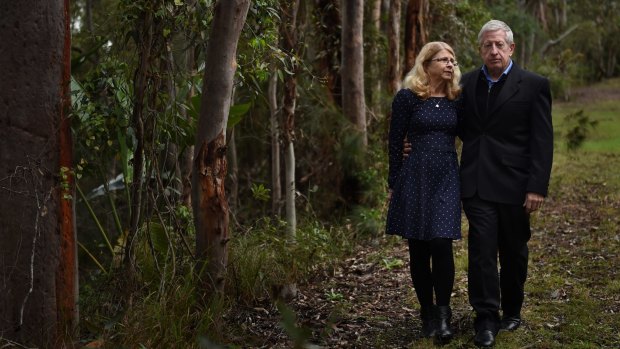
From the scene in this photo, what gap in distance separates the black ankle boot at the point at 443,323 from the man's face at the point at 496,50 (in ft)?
5.46

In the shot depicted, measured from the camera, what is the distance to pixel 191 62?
28.3ft

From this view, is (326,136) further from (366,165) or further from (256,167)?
(256,167)

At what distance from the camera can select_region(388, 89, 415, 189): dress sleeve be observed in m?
5.61

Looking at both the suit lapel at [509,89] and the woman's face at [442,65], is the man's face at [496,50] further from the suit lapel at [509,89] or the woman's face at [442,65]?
the woman's face at [442,65]

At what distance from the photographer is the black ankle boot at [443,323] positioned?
5469mm

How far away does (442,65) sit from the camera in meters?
5.48

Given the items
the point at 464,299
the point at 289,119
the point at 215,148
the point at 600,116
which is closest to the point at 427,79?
the point at 215,148

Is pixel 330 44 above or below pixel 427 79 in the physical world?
above

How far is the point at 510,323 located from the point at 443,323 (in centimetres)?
64

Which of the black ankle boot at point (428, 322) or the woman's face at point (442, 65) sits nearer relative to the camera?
the woman's face at point (442, 65)

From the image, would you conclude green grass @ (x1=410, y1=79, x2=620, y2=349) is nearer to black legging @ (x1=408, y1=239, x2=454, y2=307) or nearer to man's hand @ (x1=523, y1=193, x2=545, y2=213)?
black legging @ (x1=408, y1=239, x2=454, y2=307)

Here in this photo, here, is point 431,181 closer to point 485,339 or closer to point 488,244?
point 488,244

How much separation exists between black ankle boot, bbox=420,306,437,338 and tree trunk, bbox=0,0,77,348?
7.92 feet

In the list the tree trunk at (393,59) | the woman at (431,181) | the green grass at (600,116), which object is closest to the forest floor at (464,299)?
the woman at (431,181)
